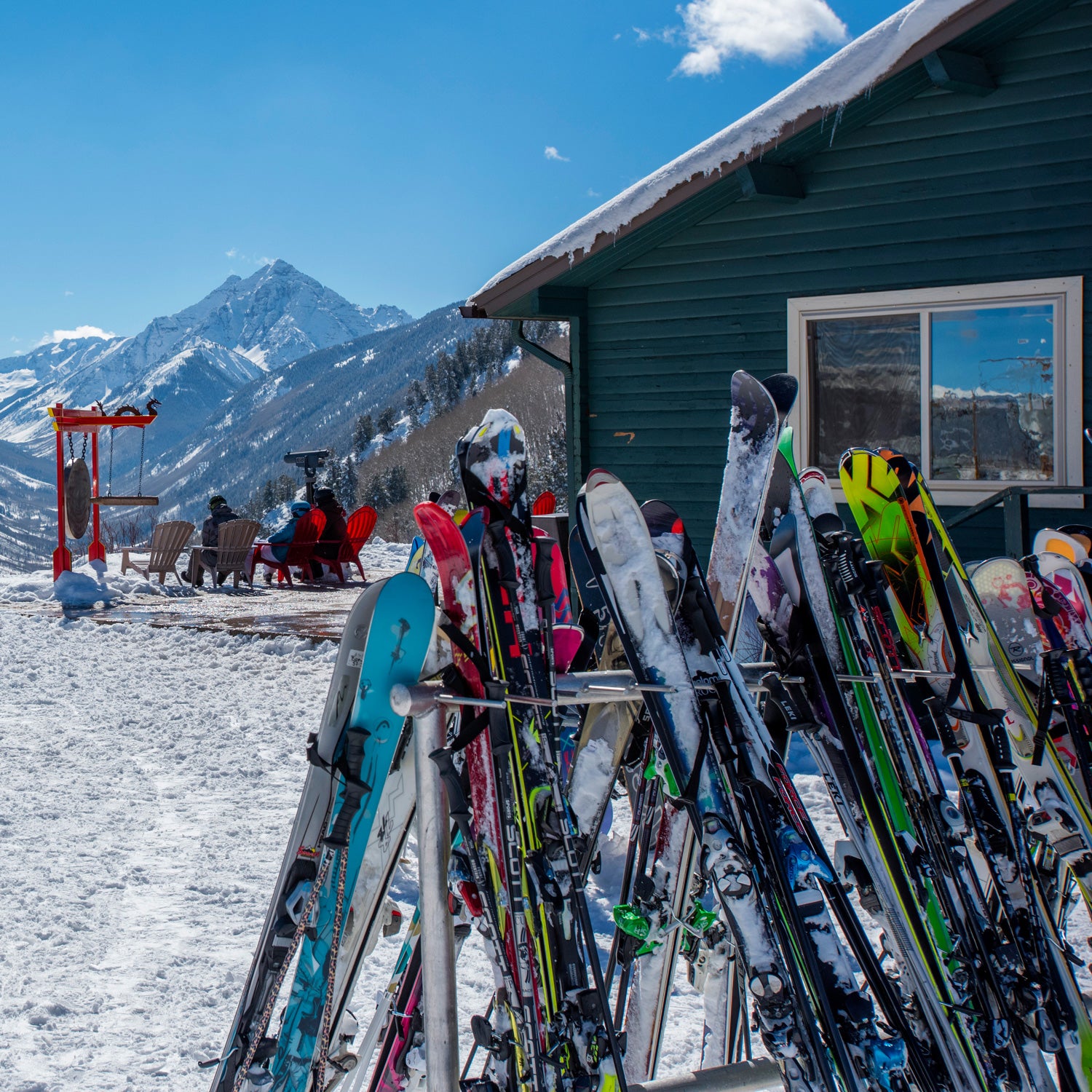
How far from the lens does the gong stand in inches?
595

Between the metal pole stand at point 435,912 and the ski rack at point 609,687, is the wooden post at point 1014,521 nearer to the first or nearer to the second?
the ski rack at point 609,687

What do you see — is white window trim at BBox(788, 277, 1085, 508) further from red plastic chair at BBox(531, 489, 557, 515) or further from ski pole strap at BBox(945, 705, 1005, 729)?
ski pole strap at BBox(945, 705, 1005, 729)

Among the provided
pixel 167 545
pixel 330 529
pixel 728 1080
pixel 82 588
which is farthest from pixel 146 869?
pixel 330 529

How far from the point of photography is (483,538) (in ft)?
5.79

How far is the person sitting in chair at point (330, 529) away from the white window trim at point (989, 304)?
8.89 meters

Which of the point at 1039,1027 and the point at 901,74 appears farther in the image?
the point at 901,74

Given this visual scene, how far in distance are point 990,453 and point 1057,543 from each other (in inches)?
144

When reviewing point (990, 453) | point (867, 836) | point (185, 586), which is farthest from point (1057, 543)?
point (185, 586)

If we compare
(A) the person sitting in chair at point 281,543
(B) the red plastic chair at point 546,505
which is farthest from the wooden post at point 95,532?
(B) the red plastic chair at point 546,505

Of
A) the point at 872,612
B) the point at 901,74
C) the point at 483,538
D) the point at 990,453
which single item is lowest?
the point at 872,612

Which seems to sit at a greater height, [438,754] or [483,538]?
[483,538]

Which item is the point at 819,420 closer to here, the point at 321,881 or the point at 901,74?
the point at 901,74

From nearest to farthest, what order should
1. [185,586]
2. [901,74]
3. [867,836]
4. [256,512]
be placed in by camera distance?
[867,836] → [901,74] → [185,586] → [256,512]

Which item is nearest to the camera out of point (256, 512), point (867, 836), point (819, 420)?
point (867, 836)
